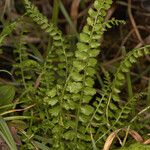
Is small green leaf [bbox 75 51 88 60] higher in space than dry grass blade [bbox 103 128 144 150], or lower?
higher

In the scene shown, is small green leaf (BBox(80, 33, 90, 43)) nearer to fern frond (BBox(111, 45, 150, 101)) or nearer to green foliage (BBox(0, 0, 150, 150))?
green foliage (BBox(0, 0, 150, 150))

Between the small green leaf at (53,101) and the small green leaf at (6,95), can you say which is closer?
the small green leaf at (53,101)

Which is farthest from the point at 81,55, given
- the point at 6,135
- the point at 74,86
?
the point at 6,135

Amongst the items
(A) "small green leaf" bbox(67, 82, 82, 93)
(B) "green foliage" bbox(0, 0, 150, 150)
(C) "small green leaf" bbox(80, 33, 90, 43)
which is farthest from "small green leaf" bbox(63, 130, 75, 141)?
(C) "small green leaf" bbox(80, 33, 90, 43)

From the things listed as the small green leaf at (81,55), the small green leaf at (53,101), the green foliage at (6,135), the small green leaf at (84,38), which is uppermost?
the small green leaf at (84,38)

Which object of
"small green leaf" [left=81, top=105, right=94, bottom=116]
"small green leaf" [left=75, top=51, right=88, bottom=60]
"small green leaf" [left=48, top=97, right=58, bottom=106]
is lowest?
"small green leaf" [left=81, top=105, right=94, bottom=116]

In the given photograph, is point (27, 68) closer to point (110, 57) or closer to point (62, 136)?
point (62, 136)

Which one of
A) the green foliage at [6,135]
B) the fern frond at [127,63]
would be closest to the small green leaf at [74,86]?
the fern frond at [127,63]

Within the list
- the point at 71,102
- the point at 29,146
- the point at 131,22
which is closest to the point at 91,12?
the point at 71,102

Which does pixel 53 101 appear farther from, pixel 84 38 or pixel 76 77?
pixel 84 38

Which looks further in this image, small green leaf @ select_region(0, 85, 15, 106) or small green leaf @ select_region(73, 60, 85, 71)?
small green leaf @ select_region(0, 85, 15, 106)

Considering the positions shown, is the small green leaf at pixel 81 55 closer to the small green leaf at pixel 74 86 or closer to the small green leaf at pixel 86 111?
the small green leaf at pixel 74 86
